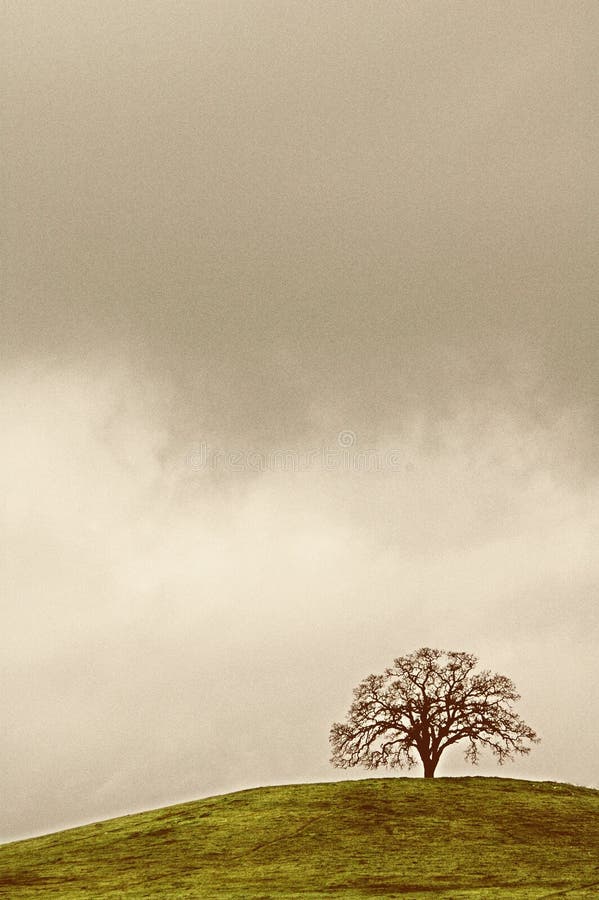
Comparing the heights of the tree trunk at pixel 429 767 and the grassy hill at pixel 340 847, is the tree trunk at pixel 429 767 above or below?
above

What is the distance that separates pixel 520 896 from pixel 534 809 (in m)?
24.5

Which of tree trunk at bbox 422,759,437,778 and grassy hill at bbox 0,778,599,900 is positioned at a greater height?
tree trunk at bbox 422,759,437,778

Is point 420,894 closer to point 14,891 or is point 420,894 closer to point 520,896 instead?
point 520,896

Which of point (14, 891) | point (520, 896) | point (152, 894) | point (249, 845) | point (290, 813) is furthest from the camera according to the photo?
point (290, 813)

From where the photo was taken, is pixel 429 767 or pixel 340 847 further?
pixel 429 767

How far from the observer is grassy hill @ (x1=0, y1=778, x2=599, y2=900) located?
47969 millimetres

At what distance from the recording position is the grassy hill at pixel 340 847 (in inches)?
1889

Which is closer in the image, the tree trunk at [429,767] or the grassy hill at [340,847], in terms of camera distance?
the grassy hill at [340,847]

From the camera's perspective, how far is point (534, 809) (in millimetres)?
66688

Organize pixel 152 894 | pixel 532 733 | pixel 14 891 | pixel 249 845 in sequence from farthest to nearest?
pixel 532 733 → pixel 249 845 → pixel 14 891 → pixel 152 894

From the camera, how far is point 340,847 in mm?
56219

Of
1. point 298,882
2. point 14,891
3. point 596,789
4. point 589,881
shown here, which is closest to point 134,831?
point 14,891

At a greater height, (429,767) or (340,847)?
(429,767)

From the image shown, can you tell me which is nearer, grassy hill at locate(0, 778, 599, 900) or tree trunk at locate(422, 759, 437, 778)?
grassy hill at locate(0, 778, 599, 900)
